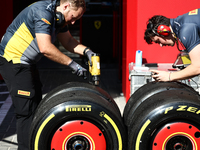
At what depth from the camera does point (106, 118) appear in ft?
10.0

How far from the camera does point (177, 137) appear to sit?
3.13 meters

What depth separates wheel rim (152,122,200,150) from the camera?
308 centimetres

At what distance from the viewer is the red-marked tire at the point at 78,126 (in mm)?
3041

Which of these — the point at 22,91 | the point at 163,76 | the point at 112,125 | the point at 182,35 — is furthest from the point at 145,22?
the point at 112,125

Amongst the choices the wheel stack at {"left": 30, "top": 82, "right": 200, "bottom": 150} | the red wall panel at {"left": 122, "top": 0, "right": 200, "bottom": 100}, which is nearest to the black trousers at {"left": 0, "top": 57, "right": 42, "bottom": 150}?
the wheel stack at {"left": 30, "top": 82, "right": 200, "bottom": 150}

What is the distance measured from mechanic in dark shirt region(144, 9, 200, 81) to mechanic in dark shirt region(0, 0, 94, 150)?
0.82 metres

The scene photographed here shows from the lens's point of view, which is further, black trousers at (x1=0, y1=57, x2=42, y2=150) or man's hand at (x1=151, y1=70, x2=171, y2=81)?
black trousers at (x1=0, y1=57, x2=42, y2=150)

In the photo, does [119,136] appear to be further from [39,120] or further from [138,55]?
[138,55]

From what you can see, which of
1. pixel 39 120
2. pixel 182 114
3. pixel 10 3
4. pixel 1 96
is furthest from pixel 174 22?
pixel 10 3

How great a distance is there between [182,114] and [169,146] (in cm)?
36

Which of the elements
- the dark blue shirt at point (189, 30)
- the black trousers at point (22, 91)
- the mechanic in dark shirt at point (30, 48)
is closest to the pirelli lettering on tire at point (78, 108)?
the mechanic in dark shirt at point (30, 48)

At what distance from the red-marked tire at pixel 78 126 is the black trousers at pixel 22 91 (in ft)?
1.73

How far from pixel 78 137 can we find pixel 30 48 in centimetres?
114

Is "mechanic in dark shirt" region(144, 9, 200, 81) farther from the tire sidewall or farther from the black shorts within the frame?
the black shorts
